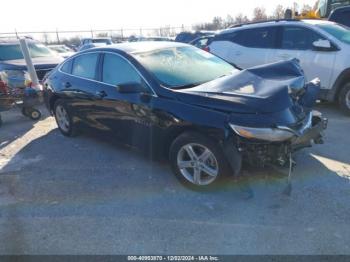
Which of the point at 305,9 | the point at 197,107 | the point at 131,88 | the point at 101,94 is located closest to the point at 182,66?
the point at 131,88

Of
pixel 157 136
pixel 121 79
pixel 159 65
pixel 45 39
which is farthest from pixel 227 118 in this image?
pixel 45 39

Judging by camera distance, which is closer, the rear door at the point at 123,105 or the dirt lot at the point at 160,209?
the dirt lot at the point at 160,209

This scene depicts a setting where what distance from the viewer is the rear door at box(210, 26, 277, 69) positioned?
24.8 ft

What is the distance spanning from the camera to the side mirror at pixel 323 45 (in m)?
6.55

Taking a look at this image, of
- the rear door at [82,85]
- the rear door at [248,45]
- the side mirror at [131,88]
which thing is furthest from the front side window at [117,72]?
the rear door at [248,45]

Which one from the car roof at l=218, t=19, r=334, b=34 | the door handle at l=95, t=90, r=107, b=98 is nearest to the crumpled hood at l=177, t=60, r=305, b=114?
the door handle at l=95, t=90, r=107, b=98

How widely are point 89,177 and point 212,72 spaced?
2148 mm

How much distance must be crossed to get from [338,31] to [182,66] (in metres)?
4.10

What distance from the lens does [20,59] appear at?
9.85m

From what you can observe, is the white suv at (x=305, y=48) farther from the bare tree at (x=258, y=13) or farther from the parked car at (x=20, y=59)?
the bare tree at (x=258, y=13)

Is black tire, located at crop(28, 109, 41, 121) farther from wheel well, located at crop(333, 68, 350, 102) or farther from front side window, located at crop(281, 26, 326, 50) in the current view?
wheel well, located at crop(333, 68, 350, 102)

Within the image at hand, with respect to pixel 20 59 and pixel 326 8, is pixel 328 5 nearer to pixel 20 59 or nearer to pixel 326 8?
pixel 326 8

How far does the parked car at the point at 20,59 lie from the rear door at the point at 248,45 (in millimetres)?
4638

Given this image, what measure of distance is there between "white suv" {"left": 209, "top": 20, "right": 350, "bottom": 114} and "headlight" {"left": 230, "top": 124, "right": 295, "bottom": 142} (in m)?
3.92
